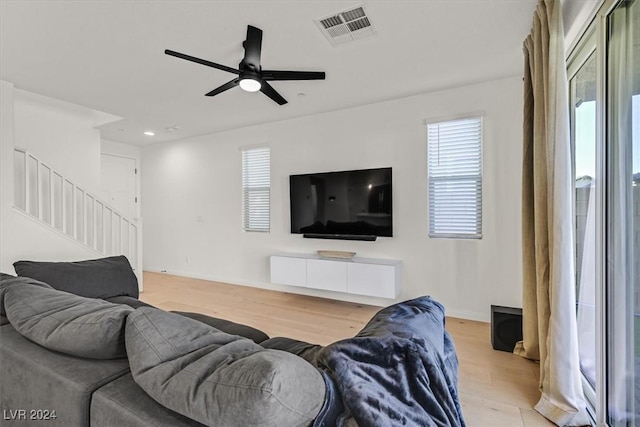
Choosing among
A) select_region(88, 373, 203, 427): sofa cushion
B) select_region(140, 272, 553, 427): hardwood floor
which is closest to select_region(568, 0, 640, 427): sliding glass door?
select_region(140, 272, 553, 427): hardwood floor

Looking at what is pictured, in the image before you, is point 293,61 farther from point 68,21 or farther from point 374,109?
point 68,21

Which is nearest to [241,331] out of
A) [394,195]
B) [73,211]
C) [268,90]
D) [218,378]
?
[218,378]

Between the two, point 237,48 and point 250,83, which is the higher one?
point 237,48

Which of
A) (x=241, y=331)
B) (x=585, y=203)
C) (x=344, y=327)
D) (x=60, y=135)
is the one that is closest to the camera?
(x=241, y=331)

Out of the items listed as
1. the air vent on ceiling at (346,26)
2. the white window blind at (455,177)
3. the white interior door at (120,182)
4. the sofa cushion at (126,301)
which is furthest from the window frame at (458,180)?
the white interior door at (120,182)

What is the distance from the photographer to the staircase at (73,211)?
152 inches

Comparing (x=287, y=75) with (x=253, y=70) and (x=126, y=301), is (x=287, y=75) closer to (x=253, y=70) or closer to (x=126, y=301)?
(x=253, y=70)

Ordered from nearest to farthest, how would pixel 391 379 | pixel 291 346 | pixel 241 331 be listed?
pixel 391 379 → pixel 291 346 → pixel 241 331

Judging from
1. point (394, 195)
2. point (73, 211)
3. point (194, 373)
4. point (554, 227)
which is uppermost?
point (394, 195)

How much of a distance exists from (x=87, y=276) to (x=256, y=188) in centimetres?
272

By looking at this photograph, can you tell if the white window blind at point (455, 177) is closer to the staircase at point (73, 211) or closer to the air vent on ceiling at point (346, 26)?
Answer: the air vent on ceiling at point (346, 26)

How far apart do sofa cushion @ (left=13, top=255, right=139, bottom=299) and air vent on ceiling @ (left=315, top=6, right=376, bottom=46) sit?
2571mm

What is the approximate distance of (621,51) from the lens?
1.52 metres

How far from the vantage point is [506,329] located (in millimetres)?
2650
